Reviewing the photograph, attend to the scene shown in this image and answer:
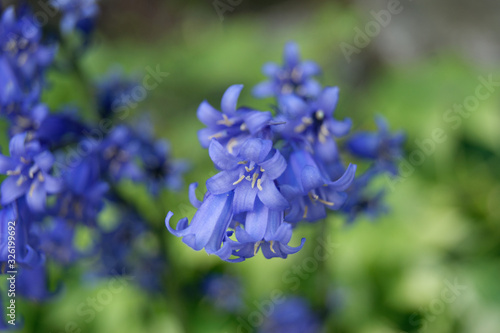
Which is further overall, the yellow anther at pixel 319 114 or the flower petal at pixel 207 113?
the yellow anther at pixel 319 114

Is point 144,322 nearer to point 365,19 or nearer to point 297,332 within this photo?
point 297,332

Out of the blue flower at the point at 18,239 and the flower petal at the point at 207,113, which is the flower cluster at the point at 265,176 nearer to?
the flower petal at the point at 207,113

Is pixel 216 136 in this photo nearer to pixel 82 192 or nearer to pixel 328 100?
pixel 328 100

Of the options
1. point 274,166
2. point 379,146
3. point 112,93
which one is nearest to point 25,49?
point 112,93

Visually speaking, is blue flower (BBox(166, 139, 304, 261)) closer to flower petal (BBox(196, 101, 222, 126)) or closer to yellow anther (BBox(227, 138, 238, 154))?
yellow anther (BBox(227, 138, 238, 154))

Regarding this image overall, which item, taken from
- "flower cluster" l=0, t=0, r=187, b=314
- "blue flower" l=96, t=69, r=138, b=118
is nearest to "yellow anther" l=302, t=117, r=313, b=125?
"flower cluster" l=0, t=0, r=187, b=314

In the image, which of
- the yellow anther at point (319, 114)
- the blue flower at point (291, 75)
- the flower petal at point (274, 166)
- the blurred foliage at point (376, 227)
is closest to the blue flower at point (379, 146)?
the blue flower at point (291, 75)

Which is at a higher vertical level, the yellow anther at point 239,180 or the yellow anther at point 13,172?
the yellow anther at point 239,180
